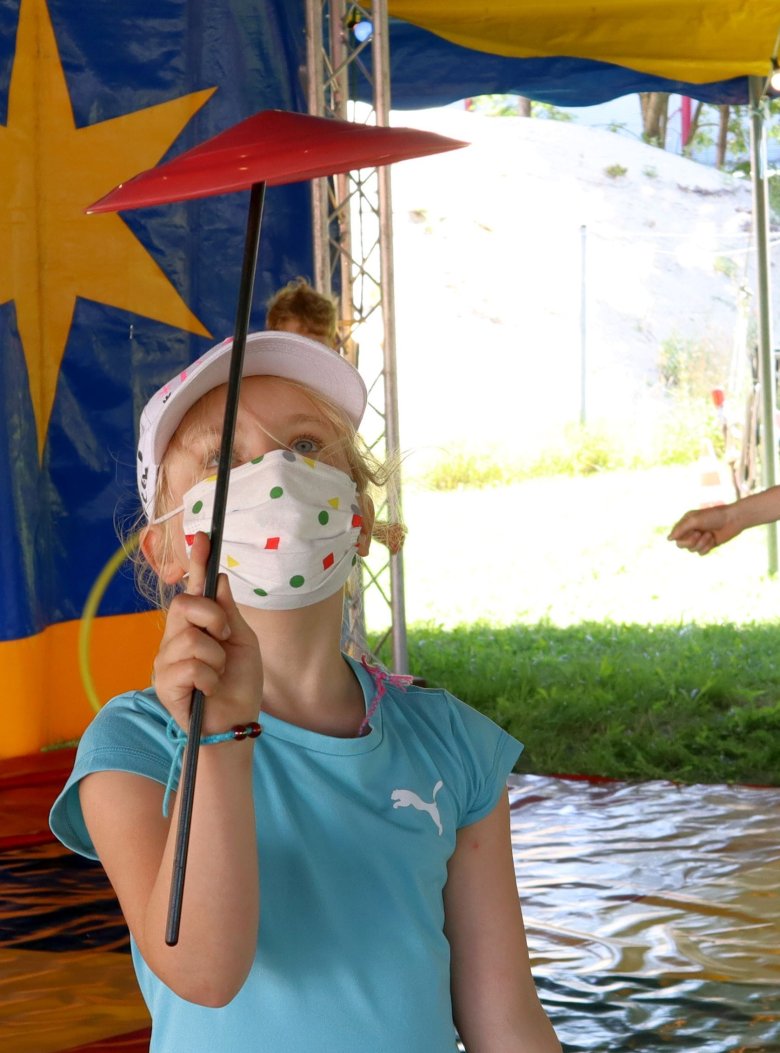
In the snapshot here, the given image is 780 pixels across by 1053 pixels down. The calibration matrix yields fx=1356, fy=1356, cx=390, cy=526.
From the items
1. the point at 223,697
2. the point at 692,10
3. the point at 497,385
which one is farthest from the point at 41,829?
the point at 497,385

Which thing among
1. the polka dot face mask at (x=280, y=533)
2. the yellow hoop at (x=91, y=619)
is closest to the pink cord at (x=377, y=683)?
the polka dot face mask at (x=280, y=533)

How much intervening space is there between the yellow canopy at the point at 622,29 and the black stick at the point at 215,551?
4.15 m

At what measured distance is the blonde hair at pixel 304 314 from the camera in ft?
11.2

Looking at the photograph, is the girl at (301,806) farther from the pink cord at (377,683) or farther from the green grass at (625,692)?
the green grass at (625,692)

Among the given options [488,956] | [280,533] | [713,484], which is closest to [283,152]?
[280,533]

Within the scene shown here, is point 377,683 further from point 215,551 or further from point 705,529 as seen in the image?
point 705,529

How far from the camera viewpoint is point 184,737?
2.95 ft

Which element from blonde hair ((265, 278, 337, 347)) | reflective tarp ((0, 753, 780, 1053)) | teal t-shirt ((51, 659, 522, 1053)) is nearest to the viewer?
teal t-shirt ((51, 659, 522, 1053))

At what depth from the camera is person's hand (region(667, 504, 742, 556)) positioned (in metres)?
2.61

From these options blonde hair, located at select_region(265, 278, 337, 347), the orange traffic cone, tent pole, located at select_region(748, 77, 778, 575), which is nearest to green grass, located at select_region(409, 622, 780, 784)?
tent pole, located at select_region(748, 77, 778, 575)

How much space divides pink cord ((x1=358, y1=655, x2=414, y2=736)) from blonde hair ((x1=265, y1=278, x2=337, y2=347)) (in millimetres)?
2309

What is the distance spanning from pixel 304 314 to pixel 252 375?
94.1 inches

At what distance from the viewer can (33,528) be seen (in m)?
3.80

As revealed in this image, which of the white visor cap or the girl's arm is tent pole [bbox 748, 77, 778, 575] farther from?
the girl's arm
